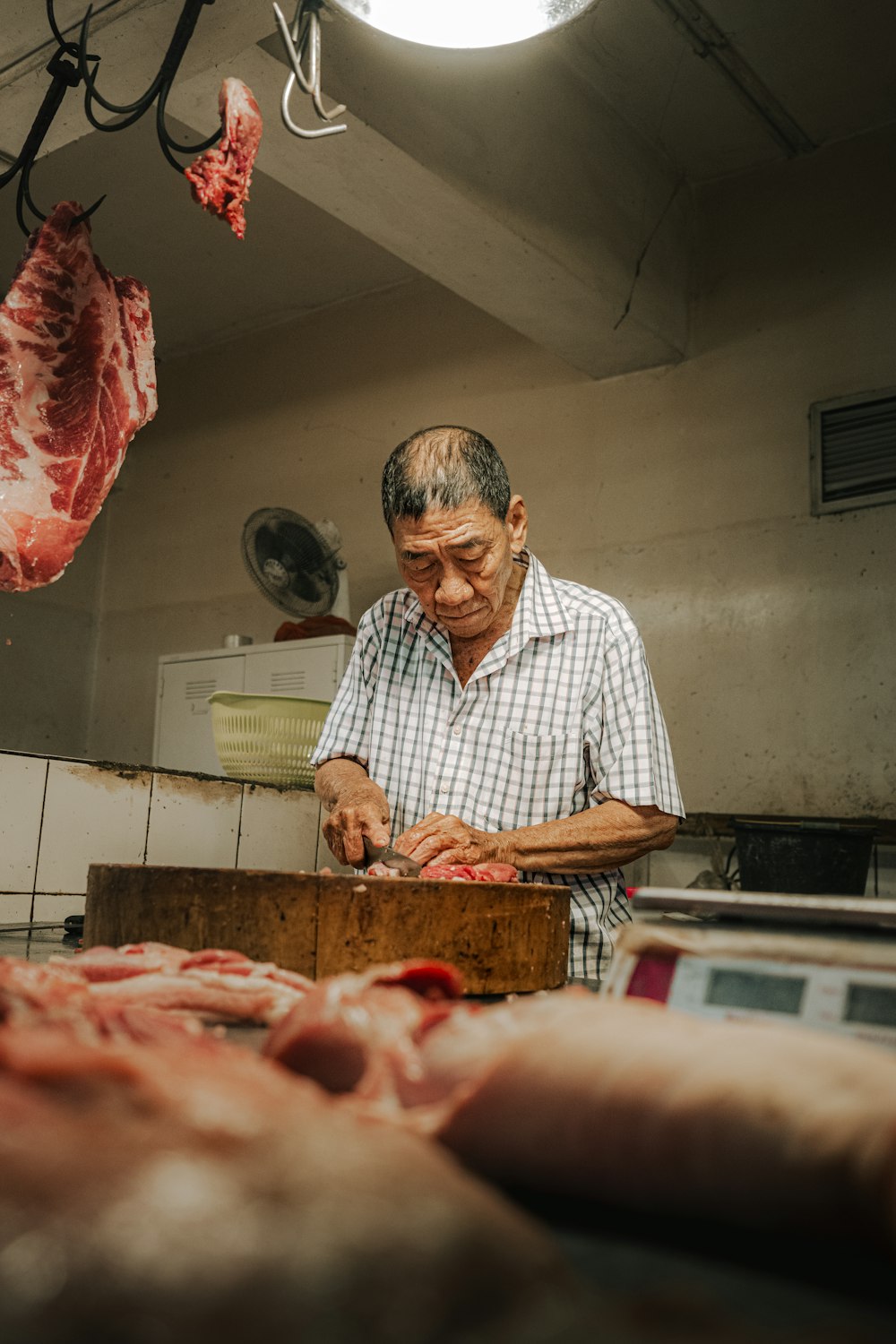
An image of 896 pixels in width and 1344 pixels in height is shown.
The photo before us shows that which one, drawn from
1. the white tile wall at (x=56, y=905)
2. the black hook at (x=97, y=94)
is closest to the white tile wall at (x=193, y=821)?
the white tile wall at (x=56, y=905)

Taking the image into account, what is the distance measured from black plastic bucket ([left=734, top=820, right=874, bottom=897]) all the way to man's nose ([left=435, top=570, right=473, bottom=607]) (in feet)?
5.30

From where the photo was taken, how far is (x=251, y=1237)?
1.49 feet

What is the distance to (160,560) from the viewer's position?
670cm

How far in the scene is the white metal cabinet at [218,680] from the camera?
4805 millimetres

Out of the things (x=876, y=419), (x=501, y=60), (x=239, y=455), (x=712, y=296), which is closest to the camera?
(x=501, y=60)

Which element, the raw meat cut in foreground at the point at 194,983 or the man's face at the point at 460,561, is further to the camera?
the man's face at the point at 460,561

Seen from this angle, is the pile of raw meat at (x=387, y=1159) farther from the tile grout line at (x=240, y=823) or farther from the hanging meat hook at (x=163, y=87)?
the tile grout line at (x=240, y=823)

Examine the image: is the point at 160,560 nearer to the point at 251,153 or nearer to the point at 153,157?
the point at 153,157

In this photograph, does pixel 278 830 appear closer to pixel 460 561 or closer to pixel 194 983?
pixel 460 561

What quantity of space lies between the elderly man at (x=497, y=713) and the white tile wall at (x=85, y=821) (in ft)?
2.40

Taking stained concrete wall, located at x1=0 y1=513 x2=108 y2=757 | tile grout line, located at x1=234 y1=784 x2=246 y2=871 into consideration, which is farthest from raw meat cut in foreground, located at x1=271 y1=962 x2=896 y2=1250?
stained concrete wall, located at x1=0 y1=513 x2=108 y2=757

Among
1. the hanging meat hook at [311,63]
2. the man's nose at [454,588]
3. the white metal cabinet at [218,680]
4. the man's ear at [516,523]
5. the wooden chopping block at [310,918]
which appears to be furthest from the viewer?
the white metal cabinet at [218,680]

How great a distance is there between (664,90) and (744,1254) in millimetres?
4673

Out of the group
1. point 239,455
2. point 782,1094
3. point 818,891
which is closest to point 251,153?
point 782,1094
